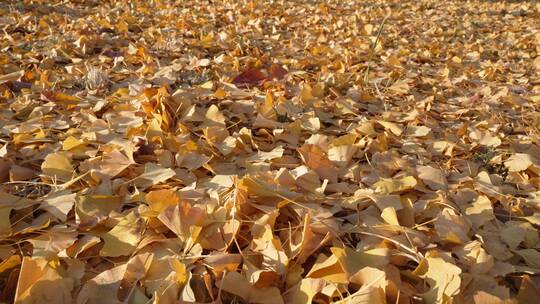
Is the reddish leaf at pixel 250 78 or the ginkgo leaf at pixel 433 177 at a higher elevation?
the reddish leaf at pixel 250 78

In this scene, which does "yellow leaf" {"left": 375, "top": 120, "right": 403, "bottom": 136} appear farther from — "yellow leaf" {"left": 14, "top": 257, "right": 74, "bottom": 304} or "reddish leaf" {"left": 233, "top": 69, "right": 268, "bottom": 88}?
"yellow leaf" {"left": 14, "top": 257, "right": 74, "bottom": 304}

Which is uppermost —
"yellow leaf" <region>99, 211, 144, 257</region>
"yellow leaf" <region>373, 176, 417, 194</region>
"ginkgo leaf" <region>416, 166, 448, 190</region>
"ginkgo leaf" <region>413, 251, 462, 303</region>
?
"yellow leaf" <region>99, 211, 144, 257</region>

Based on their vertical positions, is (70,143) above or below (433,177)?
above

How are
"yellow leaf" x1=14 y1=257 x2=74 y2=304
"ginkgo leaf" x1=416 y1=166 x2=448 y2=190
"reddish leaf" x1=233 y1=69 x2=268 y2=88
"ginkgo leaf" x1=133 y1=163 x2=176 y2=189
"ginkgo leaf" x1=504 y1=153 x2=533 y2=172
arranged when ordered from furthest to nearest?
"reddish leaf" x1=233 y1=69 x2=268 y2=88
"ginkgo leaf" x1=504 y1=153 x2=533 y2=172
"ginkgo leaf" x1=416 y1=166 x2=448 y2=190
"ginkgo leaf" x1=133 y1=163 x2=176 y2=189
"yellow leaf" x1=14 y1=257 x2=74 y2=304

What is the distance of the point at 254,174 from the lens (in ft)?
2.82

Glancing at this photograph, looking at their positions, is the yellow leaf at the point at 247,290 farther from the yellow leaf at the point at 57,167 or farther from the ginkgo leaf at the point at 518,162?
the ginkgo leaf at the point at 518,162

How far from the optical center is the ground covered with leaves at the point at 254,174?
63 centimetres

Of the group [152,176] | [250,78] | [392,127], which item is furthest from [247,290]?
[250,78]

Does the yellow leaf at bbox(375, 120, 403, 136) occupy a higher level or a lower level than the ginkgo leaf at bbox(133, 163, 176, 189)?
lower

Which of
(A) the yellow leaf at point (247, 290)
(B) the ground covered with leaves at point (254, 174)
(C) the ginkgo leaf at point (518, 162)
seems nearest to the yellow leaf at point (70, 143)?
(B) the ground covered with leaves at point (254, 174)

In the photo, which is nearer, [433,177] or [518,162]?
[433,177]

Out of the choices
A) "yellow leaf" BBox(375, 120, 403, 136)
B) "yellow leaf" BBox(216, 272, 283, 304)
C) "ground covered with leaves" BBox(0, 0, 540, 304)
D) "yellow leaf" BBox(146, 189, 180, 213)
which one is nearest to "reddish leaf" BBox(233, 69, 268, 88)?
"ground covered with leaves" BBox(0, 0, 540, 304)

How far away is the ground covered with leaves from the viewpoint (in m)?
0.63

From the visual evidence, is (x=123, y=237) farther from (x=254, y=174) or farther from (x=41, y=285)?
(x=254, y=174)
